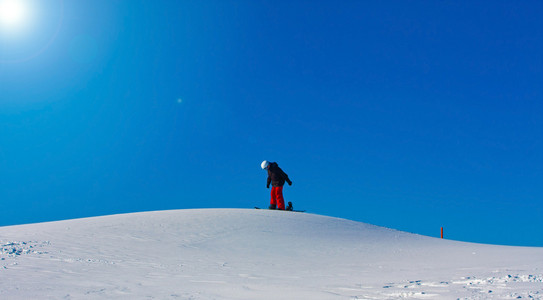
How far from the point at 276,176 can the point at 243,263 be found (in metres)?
7.61

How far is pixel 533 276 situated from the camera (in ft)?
14.1

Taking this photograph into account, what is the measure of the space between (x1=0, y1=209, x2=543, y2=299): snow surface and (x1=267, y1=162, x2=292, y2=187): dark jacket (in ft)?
8.26

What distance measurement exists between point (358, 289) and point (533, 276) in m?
1.95

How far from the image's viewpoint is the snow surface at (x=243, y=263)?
13.5 ft

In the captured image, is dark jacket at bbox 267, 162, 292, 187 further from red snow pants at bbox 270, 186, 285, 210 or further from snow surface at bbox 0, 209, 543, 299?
snow surface at bbox 0, 209, 543, 299

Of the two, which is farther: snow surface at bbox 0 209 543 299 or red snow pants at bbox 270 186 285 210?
red snow pants at bbox 270 186 285 210

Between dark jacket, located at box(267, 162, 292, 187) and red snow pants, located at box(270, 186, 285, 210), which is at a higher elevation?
dark jacket, located at box(267, 162, 292, 187)

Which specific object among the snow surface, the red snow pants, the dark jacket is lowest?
the snow surface

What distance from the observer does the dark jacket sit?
14258 mm

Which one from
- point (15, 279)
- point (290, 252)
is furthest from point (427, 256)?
point (15, 279)

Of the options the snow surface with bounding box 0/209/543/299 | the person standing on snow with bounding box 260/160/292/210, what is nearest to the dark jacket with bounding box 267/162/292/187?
the person standing on snow with bounding box 260/160/292/210

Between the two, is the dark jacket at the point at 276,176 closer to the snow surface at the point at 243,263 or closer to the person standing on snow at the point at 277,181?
the person standing on snow at the point at 277,181

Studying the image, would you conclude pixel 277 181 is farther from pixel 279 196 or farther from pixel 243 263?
pixel 243 263

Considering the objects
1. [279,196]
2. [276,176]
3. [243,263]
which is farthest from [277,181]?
[243,263]
